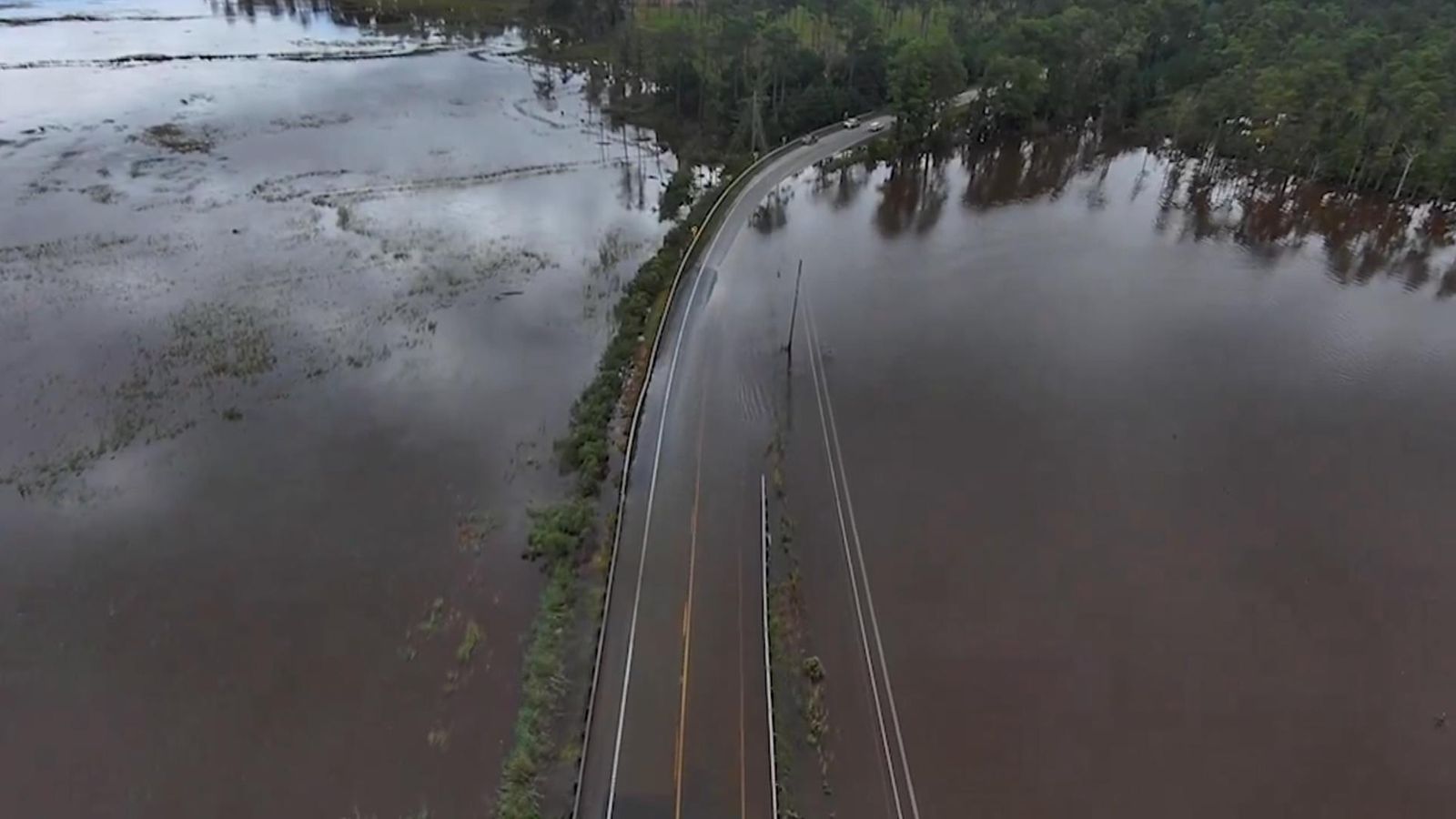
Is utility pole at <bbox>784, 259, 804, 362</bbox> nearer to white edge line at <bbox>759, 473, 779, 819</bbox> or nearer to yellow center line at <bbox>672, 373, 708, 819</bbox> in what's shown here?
yellow center line at <bbox>672, 373, 708, 819</bbox>

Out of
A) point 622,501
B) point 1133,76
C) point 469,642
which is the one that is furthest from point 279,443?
point 1133,76

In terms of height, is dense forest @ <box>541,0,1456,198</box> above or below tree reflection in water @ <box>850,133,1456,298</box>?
above

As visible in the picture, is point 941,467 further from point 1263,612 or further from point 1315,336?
point 1315,336

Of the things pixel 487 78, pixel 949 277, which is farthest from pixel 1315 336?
pixel 487 78

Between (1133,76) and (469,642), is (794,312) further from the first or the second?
(1133,76)

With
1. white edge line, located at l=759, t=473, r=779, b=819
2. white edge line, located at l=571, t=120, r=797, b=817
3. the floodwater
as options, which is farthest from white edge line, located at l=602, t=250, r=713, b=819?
the floodwater

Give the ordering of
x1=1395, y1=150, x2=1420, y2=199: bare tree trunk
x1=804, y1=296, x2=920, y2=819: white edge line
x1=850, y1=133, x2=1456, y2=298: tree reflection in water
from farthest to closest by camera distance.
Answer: x1=1395, y1=150, x2=1420, y2=199: bare tree trunk < x1=850, y1=133, x2=1456, y2=298: tree reflection in water < x1=804, y1=296, x2=920, y2=819: white edge line

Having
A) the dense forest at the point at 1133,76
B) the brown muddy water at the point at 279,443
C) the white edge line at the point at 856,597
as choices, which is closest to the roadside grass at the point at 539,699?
the brown muddy water at the point at 279,443
